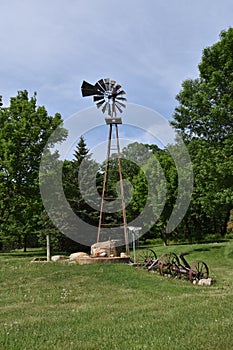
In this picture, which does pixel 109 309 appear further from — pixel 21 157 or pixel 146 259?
pixel 21 157

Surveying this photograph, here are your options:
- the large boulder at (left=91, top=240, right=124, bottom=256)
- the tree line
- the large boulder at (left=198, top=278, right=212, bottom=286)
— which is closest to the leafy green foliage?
the tree line

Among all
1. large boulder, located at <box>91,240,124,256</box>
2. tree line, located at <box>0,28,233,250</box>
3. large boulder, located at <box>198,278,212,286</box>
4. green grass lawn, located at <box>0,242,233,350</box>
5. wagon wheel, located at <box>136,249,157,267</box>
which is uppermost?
tree line, located at <box>0,28,233,250</box>

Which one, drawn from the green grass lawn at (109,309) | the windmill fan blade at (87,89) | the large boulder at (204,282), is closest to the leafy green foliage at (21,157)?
the windmill fan blade at (87,89)

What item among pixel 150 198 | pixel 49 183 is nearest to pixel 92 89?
pixel 49 183

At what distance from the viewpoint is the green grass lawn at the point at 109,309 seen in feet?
20.8

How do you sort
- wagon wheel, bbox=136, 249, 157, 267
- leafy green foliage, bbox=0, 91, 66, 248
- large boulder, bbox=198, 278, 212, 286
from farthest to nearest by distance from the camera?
leafy green foliage, bbox=0, 91, 66, 248 < wagon wheel, bbox=136, 249, 157, 267 < large boulder, bbox=198, 278, 212, 286

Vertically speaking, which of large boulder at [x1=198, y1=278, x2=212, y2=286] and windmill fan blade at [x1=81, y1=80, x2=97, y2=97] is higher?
windmill fan blade at [x1=81, y1=80, x2=97, y2=97]

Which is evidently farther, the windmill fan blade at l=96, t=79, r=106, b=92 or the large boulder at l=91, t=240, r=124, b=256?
the windmill fan blade at l=96, t=79, r=106, b=92

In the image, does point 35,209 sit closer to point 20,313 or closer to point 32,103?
point 32,103

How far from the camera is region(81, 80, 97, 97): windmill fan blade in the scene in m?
20.0

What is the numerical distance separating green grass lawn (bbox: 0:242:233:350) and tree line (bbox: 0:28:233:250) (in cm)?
824

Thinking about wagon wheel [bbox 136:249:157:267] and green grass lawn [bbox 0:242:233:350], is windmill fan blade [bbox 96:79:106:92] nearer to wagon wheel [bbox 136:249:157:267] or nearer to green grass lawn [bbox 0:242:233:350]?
wagon wheel [bbox 136:249:157:267]

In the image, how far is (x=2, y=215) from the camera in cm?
2842

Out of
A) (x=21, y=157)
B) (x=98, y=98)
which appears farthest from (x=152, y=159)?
(x=98, y=98)
